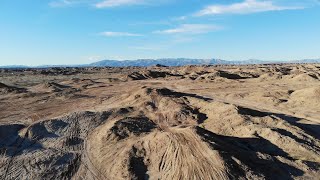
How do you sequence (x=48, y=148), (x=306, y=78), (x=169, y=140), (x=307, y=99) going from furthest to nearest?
(x=306, y=78) → (x=307, y=99) → (x=48, y=148) → (x=169, y=140)

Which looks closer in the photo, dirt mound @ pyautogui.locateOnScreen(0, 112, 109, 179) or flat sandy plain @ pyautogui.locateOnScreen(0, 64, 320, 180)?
flat sandy plain @ pyautogui.locateOnScreen(0, 64, 320, 180)

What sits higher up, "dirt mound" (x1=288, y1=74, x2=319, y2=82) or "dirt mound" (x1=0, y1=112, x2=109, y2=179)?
"dirt mound" (x1=288, y1=74, x2=319, y2=82)

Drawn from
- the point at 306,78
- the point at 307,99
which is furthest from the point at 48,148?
the point at 306,78

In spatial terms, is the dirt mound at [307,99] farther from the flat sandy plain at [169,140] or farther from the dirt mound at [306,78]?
the dirt mound at [306,78]

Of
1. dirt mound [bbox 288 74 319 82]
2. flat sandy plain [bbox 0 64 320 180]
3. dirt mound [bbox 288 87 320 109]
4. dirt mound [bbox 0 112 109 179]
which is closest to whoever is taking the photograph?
flat sandy plain [bbox 0 64 320 180]

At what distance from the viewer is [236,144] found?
19.7m

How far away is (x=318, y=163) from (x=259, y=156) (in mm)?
2979

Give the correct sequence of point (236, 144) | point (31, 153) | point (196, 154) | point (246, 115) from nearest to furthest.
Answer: point (196, 154)
point (236, 144)
point (31, 153)
point (246, 115)

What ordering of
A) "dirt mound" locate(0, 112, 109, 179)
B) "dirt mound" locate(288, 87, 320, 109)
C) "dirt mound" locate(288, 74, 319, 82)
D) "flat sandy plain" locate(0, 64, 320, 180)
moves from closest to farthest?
"flat sandy plain" locate(0, 64, 320, 180) < "dirt mound" locate(0, 112, 109, 179) < "dirt mound" locate(288, 87, 320, 109) < "dirt mound" locate(288, 74, 319, 82)

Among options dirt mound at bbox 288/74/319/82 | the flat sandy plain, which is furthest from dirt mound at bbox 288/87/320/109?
dirt mound at bbox 288/74/319/82

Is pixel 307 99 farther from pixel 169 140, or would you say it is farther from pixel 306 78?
pixel 306 78

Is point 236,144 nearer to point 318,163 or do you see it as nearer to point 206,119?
point 318,163

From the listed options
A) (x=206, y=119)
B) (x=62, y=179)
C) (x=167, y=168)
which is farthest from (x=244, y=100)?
(x=62, y=179)

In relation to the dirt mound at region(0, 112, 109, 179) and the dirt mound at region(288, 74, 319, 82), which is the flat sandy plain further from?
the dirt mound at region(288, 74, 319, 82)
